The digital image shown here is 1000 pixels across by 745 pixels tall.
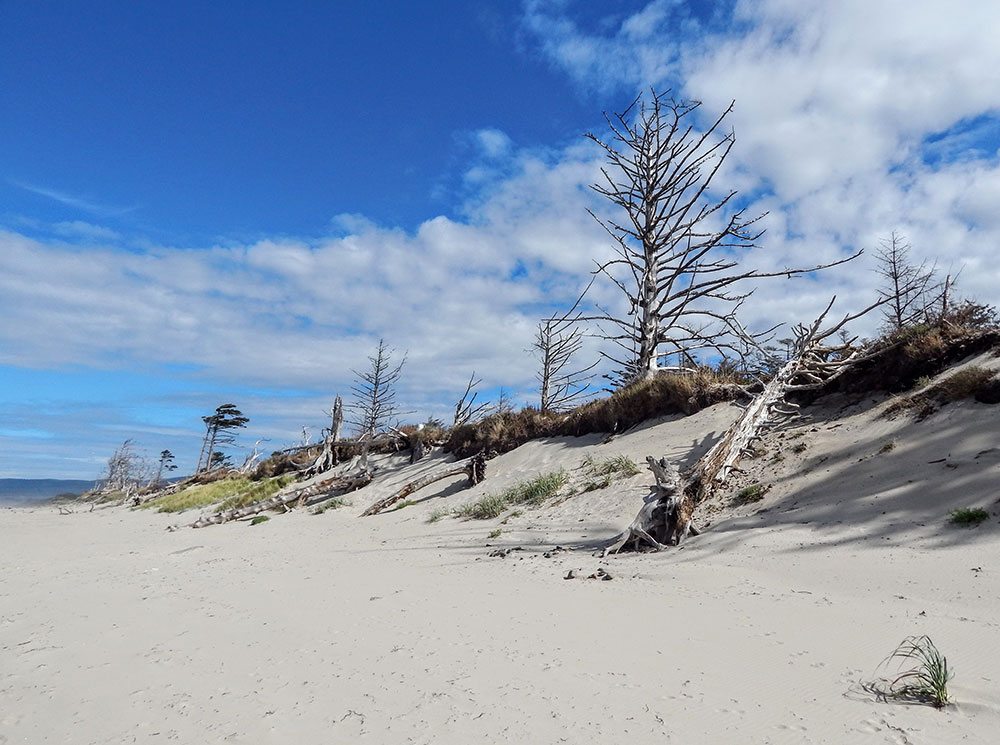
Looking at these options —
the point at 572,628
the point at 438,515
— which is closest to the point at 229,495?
the point at 438,515

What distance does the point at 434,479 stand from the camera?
14.5 m

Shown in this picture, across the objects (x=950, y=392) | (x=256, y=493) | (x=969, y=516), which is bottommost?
(x=969, y=516)

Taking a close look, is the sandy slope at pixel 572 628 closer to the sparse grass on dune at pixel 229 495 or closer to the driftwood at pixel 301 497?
the driftwood at pixel 301 497

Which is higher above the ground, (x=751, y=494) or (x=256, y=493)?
(x=256, y=493)

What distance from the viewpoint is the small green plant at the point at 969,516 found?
5.32 meters

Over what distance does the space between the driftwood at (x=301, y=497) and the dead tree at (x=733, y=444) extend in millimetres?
10996

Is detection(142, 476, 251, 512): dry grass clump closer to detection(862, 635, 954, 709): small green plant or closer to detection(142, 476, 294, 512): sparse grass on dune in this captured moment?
detection(142, 476, 294, 512): sparse grass on dune

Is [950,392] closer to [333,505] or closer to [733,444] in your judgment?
[733,444]

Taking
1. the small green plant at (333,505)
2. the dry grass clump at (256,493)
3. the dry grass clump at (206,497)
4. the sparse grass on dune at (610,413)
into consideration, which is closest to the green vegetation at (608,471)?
the sparse grass on dune at (610,413)

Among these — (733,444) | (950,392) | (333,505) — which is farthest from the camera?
(333,505)

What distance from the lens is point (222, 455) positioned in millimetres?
57188

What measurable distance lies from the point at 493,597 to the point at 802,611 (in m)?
2.44

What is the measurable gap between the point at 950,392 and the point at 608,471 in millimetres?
5181

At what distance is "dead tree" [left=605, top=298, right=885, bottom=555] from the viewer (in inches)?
278
